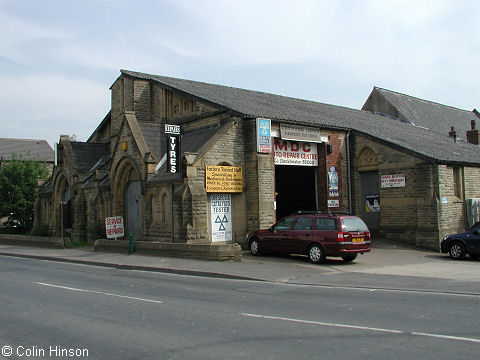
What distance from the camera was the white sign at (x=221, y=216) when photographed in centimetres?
2094

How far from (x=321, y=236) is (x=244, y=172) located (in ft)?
21.1

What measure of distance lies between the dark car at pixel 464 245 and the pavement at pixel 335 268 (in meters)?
0.33

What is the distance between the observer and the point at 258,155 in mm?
21422

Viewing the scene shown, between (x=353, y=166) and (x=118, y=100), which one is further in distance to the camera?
(x=118, y=100)

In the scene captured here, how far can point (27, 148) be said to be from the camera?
67312mm

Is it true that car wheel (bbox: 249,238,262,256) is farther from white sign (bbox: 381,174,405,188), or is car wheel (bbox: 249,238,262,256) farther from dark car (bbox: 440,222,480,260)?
white sign (bbox: 381,174,405,188)

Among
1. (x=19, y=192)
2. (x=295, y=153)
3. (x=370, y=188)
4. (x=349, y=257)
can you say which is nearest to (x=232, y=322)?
(x=349, y=257)

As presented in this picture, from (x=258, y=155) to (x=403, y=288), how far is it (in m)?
10.9

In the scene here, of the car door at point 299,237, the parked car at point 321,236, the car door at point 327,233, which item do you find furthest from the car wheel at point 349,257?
the car door at point 299,237

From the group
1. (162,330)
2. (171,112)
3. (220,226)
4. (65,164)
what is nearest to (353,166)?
(220,226)

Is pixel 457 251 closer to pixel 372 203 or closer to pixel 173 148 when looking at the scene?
pixel 372 203

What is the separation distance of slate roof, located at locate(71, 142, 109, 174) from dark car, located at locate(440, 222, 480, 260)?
20.4 m

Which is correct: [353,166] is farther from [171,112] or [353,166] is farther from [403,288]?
[403,288]

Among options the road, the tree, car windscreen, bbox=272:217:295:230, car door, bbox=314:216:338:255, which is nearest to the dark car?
car door, bbox=314:216:338:255
